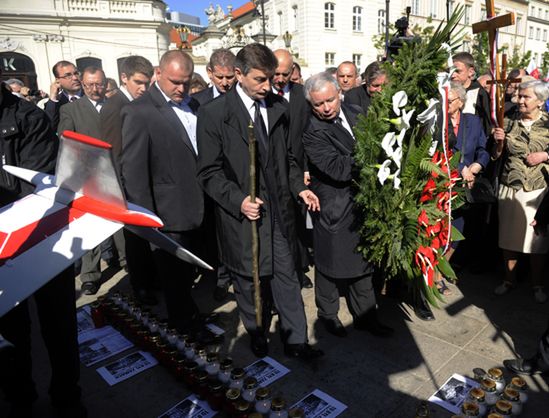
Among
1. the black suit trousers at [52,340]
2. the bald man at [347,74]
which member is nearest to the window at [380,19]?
the bald man at [347,74]

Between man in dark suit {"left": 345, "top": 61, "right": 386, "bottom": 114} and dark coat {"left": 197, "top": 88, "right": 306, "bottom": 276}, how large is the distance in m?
1.86

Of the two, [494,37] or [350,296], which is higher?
[494,37]

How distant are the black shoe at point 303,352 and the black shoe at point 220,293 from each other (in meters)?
1.31

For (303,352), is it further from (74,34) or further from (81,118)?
(74,34)

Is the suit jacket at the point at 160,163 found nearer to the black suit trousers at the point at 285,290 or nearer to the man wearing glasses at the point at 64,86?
the black suit trousers at the point at 285,290

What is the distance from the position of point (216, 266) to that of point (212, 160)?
192cm

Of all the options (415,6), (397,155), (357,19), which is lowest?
(397,155)

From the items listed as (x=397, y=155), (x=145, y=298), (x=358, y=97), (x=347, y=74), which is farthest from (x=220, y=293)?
(x=347, y=74)

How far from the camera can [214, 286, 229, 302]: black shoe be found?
4.46m

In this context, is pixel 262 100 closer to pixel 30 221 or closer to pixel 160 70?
pixel 160 70

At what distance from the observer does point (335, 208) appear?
3.38 meters

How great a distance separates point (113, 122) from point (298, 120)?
1.82 metres

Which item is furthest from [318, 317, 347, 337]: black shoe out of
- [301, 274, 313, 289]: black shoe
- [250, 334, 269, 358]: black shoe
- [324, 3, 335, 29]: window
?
[324, 3, 335, 29]: window

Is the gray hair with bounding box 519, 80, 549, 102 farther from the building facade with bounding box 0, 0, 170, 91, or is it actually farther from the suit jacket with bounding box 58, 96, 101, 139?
the building facade with bounding box 0, 0, 170, 91
